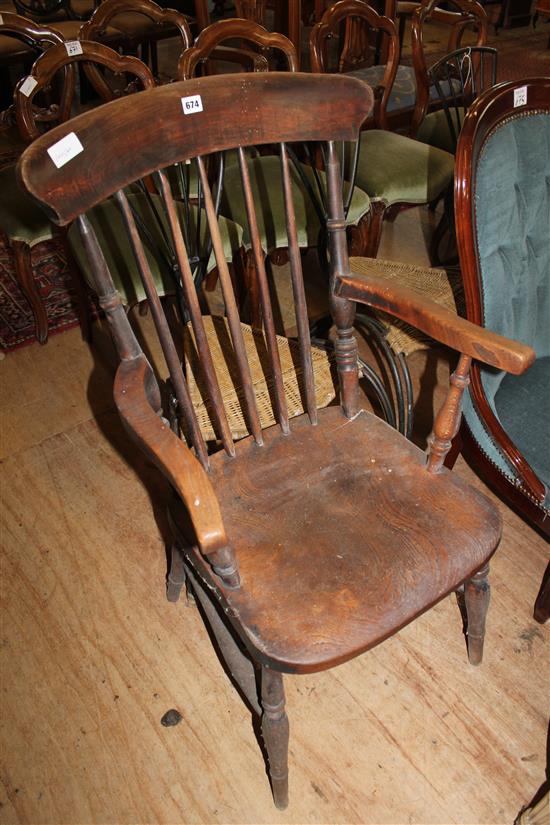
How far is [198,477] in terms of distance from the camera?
0.77m

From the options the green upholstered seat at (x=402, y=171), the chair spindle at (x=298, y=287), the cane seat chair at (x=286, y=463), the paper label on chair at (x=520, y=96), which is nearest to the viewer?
the cane seat chair at (x=286, y=463)

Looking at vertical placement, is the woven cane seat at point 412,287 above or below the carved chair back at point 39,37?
below

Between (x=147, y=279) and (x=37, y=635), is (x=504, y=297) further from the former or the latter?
(x=37, y=635)

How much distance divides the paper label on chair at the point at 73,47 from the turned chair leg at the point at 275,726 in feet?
5.28

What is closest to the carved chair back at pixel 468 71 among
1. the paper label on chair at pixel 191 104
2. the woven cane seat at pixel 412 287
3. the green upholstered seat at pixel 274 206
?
the green upholstered seat at pixel 274 206

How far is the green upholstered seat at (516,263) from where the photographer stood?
1.17 meters

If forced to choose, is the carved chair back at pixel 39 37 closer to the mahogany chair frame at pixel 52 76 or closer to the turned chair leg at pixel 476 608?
the mahogany chair frame at pixel 52 76

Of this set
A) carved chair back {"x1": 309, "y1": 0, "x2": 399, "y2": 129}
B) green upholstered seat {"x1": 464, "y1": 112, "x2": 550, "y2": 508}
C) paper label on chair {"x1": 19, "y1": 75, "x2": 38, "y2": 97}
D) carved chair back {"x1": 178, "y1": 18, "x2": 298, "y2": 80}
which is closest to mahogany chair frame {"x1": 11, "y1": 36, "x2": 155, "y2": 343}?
paper label on chair {"x1": 19, "y1": 75, "x2": 38, "y2": 97}

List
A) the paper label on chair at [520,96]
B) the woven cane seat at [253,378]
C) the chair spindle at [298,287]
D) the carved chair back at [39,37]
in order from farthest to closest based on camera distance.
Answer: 1. the carved chair back at [39,37]
2. the woven cane seat at [253,378]
3. the paper label on chair at [520,96]
4. the chair spindle at [298,287]

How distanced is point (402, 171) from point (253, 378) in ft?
3.87

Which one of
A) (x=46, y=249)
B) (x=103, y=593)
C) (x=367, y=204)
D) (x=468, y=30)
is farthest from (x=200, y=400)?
(x=468, y=30)

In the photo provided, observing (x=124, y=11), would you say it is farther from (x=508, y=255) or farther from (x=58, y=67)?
(x=508, y=255)

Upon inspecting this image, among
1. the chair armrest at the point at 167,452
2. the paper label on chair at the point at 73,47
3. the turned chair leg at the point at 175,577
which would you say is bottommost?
the turned chair leg at the point at 175,577

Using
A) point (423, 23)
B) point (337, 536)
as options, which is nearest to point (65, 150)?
point (337, 536)
